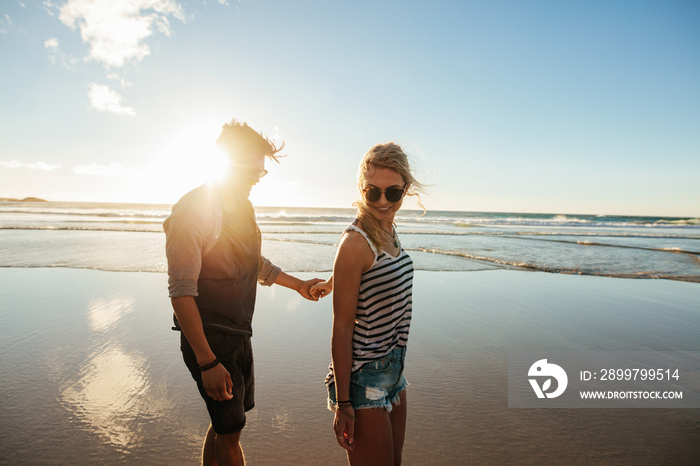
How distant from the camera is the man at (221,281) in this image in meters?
1.74

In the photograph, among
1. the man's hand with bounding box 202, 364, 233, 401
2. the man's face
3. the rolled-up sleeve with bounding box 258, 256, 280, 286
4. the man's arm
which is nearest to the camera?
the man's arm

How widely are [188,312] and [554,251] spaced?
56.3 feet

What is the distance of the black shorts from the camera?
1.96 metres

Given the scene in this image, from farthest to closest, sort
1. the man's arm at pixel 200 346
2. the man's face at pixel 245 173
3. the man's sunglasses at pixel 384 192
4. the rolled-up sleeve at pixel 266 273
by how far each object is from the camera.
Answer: the rolled-up sleeve at pixel 266 273, the man's face at pixel 245 173, the man's sunglasses at pixel 384 192, the man's arm at pixel 200 346

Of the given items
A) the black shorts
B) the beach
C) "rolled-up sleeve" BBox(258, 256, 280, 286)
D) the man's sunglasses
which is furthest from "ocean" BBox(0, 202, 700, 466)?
the man's sunglasses

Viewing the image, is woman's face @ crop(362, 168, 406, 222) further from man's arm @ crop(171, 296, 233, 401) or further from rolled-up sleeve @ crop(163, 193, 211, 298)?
man's arm @ crop(171, 296, 233, 401)

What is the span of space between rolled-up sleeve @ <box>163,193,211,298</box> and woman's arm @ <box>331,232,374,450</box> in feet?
2.37

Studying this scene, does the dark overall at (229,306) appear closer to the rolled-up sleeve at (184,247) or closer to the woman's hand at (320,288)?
the rolled-up sleeve at (184,247)

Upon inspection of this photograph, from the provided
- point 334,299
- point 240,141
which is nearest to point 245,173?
point 240,141

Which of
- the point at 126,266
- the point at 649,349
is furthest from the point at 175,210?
the point at 126,266

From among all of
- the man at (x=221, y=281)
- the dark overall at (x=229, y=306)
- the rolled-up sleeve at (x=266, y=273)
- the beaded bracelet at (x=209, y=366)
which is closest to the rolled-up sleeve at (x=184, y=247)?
the man at (x=221, y=281)

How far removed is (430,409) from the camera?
333 centimetres

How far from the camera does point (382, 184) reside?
1914mm

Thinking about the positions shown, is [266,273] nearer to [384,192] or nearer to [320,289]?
[320,289]
